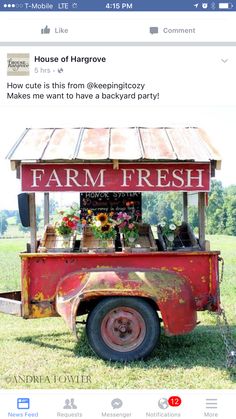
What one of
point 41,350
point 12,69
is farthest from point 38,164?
point 41,350

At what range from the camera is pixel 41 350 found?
633 cm

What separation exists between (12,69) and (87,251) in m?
2.17

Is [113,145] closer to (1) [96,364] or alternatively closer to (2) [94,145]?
(2) [94,145]

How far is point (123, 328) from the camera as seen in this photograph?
564 centimetres

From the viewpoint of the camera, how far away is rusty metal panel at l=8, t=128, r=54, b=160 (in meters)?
5.78

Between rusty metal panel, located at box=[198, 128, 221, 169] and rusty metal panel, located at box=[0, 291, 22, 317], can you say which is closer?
rusty metal panel, located at box=[198, 128, 221, 169]

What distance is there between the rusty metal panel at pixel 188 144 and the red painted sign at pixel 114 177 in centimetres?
12

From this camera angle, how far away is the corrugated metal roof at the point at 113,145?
5688 mm

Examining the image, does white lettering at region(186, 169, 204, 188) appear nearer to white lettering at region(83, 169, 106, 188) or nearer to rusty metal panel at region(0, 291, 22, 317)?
white lettering at region(83, 169, 106, 188)

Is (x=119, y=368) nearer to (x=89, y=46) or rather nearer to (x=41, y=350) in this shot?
(x=41, y=350)
